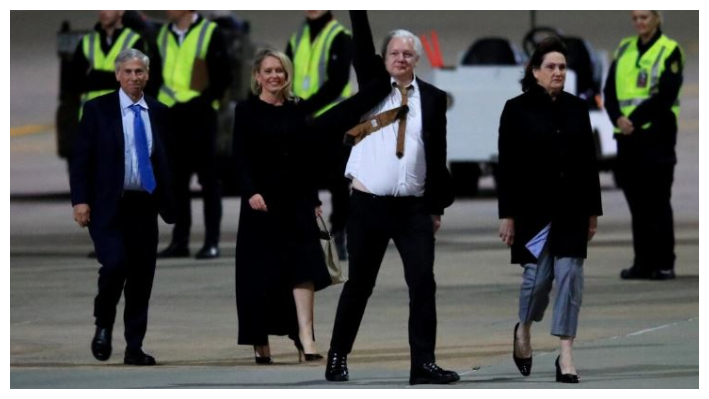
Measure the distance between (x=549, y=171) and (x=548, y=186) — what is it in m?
0.07

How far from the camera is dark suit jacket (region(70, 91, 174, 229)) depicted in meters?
11.4

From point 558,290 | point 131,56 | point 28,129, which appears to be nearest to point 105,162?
point 131,56

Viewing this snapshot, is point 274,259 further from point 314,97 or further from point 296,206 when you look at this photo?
point 314,97

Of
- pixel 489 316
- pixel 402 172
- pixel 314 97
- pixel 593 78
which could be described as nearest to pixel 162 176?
pixel 402 172

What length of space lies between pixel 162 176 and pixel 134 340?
842 mm

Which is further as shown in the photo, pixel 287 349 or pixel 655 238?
pixel 655 238

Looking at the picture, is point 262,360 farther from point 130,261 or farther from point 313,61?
point 313,61

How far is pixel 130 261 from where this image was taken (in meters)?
11.7

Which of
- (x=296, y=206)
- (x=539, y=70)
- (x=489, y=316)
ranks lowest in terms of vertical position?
(x=489, y=316)

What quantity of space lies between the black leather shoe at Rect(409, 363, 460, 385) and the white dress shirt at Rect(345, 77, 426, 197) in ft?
2.62

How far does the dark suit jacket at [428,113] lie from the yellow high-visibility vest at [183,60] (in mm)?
6372

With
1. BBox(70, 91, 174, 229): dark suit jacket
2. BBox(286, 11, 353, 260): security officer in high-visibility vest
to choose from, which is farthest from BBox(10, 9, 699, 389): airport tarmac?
BBox(286, 11, 353, 260): security officer in high-visibility vest

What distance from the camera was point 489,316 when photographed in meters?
13.6

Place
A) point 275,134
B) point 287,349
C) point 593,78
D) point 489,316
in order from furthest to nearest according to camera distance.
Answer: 1. point 593,78
2. point 489,316
3. point 287,349
4. point 275,134
